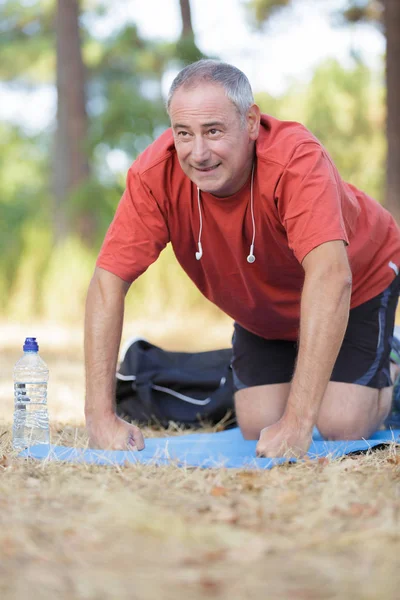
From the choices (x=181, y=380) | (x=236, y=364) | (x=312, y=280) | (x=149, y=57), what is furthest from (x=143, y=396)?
(x=149, y=57)

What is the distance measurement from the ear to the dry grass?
110 cm

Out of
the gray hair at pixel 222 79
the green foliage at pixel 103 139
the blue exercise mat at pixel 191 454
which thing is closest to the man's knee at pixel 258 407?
the blue exercise mat at pixel 191 454

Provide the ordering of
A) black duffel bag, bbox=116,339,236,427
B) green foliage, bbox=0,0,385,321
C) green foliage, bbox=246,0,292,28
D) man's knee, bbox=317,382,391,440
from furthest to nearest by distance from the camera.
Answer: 1. green foliage, bbox=246,0,292,28
2. green foliage, bbox=0,0,385,321
3. black duffel bag, bbox=116,339,236,427
4. man's knee, bbox=317,382,391,440

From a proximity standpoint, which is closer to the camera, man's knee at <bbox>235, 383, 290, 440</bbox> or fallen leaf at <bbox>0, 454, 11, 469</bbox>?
fallen leaf at <bbox>0, 454, 11, 469</bbox>

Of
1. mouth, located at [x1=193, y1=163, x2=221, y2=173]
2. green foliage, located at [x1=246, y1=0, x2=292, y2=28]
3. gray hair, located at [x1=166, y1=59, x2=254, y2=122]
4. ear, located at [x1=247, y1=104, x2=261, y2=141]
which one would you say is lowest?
mouth, located at [x1=193, y1=163, x2=221, y2=173]

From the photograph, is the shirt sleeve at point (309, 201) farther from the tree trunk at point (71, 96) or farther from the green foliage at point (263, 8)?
the green foliage at point (263, 8)

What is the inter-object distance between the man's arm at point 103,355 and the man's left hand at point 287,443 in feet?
1.63

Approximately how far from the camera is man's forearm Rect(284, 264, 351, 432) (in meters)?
2.57

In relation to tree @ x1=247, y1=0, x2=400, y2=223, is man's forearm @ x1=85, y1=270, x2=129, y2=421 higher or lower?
lower

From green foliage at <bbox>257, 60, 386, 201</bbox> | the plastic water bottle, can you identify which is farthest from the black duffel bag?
green foliage at <bbox>257, 60, 386, 201</bbox>

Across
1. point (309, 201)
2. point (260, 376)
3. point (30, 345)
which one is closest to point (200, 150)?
point (309, 201)

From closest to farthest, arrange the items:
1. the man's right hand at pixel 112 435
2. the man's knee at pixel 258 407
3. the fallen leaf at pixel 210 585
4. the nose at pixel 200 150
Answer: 1. the fallen leaf at pixel 210 585
2. the nose at pixel 200 150
3. the man's right hand at pixel 112 435
4. the man's knee at pixel 258 407

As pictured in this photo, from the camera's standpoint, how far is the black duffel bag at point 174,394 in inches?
154

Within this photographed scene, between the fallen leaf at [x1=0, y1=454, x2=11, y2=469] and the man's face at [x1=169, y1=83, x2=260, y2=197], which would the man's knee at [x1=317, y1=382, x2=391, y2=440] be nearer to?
the man's face at [x1=169, y1=83, x2=260, y2=197]
